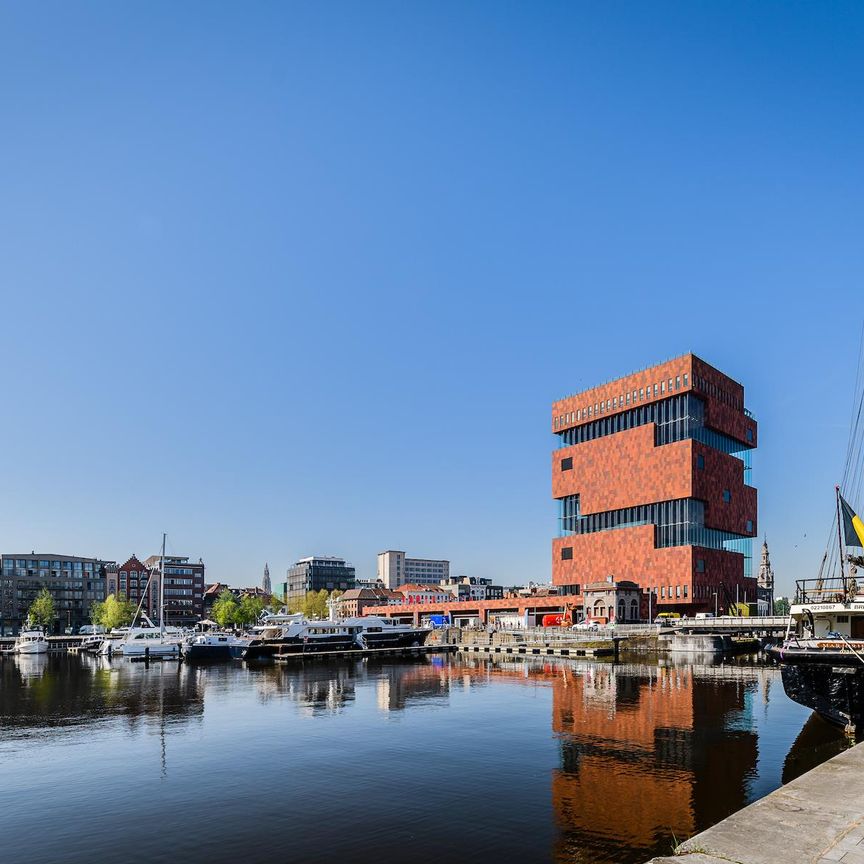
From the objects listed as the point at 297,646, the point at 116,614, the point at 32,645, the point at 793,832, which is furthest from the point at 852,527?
the point at 116,614

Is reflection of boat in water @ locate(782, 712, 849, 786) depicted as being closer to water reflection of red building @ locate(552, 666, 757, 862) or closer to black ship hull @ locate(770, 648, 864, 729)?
black ship hull @ locate(770, 648, 864, 729)

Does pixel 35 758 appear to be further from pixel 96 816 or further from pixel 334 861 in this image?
pixel 334 861

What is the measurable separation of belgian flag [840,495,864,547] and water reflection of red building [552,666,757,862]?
1283cm

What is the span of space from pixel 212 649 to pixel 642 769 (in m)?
89.1

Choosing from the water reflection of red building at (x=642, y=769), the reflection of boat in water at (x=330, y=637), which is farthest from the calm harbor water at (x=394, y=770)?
the reflection of boat in water at (x=330, y=637)

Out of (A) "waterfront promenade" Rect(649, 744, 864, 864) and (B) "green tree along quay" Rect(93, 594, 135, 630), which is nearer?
(A) "waterfront promenade" Rect(649, 744, 864, 864)

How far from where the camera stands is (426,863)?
21094 millimetres

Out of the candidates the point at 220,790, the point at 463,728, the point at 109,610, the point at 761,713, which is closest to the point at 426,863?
the point at 220,790

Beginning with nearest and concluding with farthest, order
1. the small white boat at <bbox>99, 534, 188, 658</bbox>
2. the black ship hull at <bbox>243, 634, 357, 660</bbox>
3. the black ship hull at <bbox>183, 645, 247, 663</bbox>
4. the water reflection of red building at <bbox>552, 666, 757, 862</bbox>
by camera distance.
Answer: the water reflection of red building at <bbox>552, 666, 757, 862</bbox> < the black ship hull at <bbox>243, 634, 357, 660</bbox> < the black ship hull at <bbox>183, 645, 247, 663</bbox> < the small white boat at <bbox>99, 534, 188, 658</bbox>

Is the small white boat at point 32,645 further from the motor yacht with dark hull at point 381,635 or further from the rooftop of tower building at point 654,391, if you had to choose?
the rooftop of tower building at point 654,391

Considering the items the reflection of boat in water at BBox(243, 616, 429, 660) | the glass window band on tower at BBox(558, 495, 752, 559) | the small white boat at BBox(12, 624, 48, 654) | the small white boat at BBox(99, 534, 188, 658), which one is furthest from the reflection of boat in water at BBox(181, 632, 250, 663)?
the glass window band on tower at BBox(558, 495, 752, 559)

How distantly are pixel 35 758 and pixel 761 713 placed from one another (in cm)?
4008

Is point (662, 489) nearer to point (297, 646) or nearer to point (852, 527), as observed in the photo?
point (297, 646)

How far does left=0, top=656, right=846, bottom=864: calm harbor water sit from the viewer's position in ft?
75.7
